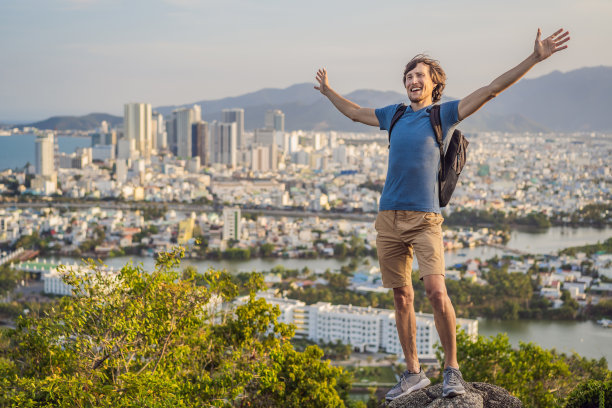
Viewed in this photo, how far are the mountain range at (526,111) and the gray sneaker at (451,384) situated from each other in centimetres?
4279

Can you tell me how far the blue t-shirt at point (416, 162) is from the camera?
1.31 m

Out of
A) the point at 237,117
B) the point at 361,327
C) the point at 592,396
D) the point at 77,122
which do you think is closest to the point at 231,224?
the point at 361,327

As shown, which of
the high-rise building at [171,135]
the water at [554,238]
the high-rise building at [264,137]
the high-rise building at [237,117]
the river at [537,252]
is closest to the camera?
the river at [537,252]

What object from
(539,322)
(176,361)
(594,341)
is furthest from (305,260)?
(176,361)

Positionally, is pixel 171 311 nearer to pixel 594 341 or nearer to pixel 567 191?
pixel 594 341

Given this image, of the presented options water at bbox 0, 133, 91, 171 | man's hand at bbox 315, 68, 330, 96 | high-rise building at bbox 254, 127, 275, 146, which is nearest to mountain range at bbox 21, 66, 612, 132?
water at bbox 0, 133, 91, 171

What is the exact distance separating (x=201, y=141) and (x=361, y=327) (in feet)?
76.3

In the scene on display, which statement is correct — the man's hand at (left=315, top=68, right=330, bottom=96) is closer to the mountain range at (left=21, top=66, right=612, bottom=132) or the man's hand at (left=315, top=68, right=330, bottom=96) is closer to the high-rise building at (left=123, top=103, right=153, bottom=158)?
the high-rise building at (left=123, top=103, right=153, bottom=158)

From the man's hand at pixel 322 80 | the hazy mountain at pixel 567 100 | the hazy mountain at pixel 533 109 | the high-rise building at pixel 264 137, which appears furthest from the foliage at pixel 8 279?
the hazy mountain at pixel 567 100

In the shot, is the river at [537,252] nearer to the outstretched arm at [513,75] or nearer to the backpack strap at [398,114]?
the backpack strap at [398,114]

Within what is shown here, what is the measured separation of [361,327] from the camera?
6.79m

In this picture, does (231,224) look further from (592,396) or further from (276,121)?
(276,121)

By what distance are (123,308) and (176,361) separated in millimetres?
190

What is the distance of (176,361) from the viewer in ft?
6.31
